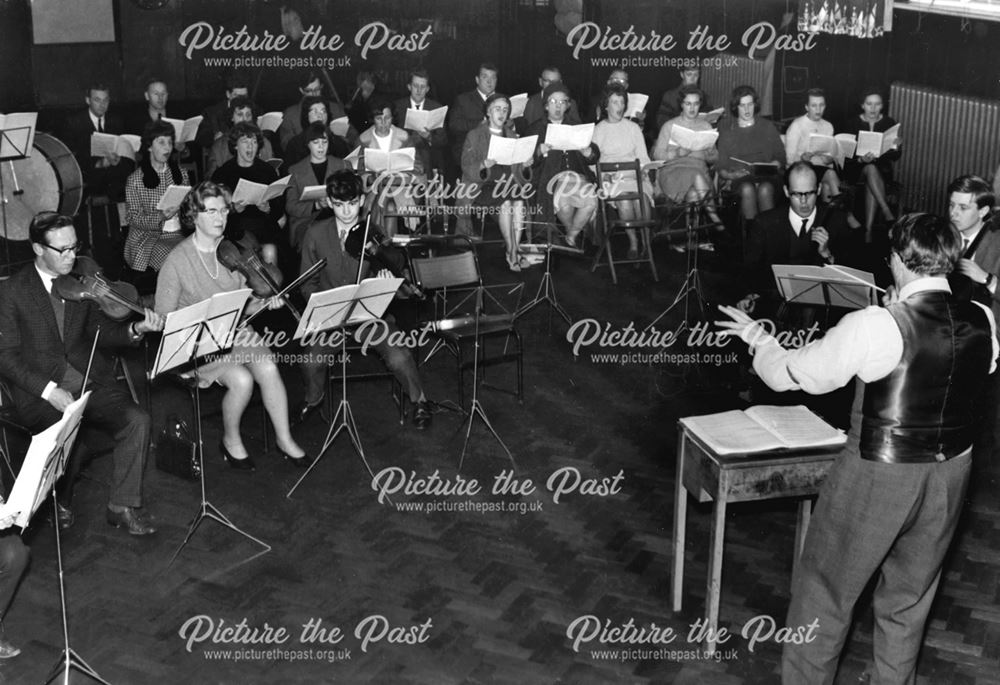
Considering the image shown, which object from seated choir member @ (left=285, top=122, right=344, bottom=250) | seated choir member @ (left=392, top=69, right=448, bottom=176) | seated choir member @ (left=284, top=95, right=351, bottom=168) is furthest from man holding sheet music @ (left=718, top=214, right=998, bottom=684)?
seated choir member @ (left=392, top=69, right=448, bottom=176)

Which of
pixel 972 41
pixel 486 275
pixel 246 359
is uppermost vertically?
pixel 972 41

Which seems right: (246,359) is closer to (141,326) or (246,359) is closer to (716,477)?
(141,326)

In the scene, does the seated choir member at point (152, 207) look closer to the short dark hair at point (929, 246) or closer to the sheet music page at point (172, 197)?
the sheet music page at point (172, 197)

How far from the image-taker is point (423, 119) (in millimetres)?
10352

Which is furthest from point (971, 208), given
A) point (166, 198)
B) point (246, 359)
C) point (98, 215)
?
point (98, 215)

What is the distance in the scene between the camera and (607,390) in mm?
7129

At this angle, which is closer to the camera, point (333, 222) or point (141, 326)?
point (141, 326)

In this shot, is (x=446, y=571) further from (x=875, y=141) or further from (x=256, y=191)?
(x=875, y=141)

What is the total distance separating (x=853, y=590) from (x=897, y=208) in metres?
6.74

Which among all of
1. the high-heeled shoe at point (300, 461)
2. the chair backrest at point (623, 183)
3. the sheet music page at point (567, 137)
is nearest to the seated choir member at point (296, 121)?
the sheet music page at point (567, 137)

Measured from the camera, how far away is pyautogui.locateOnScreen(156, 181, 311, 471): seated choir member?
5785mm

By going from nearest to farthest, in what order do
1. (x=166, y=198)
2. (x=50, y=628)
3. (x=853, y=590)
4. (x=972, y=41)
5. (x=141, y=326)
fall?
1. (x=853, y=590)
2. (x=50, y=628)
3. (x=141, y=326)
4. (x=166, y=198)
5. (x=972, y=41)

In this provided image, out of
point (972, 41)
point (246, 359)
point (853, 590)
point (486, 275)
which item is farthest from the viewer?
point (972, 41)

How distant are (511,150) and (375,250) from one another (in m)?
2.67
